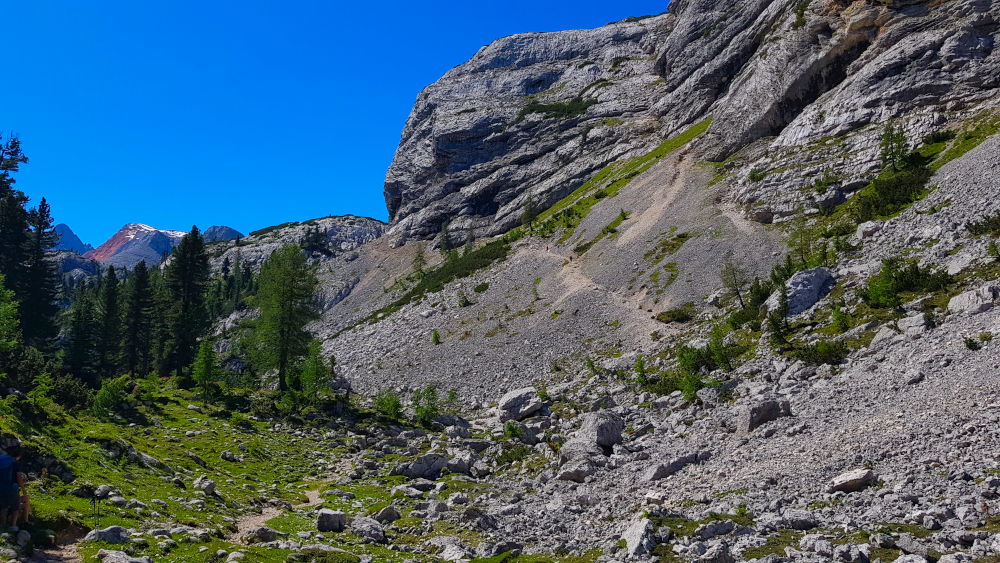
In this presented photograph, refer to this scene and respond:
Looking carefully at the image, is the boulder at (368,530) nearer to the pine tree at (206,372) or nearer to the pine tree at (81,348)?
the pine tree at (206,372)

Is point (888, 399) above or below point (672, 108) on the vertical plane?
below

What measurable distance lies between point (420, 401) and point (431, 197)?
390 ft

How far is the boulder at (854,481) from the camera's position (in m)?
15.3

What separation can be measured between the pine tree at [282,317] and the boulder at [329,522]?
30.4 metres

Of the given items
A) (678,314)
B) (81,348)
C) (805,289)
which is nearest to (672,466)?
(805,289)

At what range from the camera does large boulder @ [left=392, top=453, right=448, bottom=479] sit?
29.0 metres

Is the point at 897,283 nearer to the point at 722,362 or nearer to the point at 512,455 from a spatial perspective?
the point at 722,362

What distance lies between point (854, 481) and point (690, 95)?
12107 cm

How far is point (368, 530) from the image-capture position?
18766 millimetres

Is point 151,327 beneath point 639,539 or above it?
above

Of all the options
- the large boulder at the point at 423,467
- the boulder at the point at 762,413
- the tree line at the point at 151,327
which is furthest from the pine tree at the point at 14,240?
the boulder at the point at 762,413

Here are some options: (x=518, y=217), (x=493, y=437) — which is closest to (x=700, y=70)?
(x=518, y=217)

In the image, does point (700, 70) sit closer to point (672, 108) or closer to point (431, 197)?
point (672, 108)

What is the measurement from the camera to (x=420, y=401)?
1972 inches
